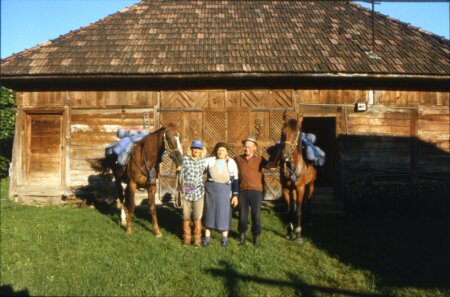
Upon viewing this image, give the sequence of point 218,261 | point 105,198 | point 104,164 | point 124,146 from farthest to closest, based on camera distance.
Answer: point 105,198 < point 104,164 < point 124,146 < point 218,261

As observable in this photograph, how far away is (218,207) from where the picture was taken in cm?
589

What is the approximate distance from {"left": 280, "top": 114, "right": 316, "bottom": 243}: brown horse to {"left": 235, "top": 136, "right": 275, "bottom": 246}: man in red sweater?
521mm

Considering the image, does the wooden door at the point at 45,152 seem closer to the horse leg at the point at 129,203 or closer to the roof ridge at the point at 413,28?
the horse leg at the point at 129,203

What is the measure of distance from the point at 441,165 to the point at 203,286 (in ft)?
26.7

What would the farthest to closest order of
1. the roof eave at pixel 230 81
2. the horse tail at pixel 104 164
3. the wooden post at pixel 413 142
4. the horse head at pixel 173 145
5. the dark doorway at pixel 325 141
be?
1. the dark doorway at pixel 325 141
2. the wooden post at pixel 413 142
3. the roof eave at pixel 230 81
4. the horse tail at pixel 104 164
5. the horse head at pixel 173 145

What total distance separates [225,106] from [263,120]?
1.05 m

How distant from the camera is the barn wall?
9.34m

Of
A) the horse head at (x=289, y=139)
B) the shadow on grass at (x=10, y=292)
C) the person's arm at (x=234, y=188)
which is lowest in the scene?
the shadow on grass at (x=10, y=292)

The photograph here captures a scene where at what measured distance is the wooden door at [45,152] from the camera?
9.57 meters

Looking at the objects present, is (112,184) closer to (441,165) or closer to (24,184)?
(24,184)

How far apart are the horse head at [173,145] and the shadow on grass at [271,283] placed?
73.4 inches

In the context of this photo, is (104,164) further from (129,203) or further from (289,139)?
(289,139)

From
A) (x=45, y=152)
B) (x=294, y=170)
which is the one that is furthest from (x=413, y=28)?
(x=45, y=152)

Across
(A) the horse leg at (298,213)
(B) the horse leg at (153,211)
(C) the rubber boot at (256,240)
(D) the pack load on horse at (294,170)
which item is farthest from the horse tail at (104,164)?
(A) the horse leg at (298,213)
